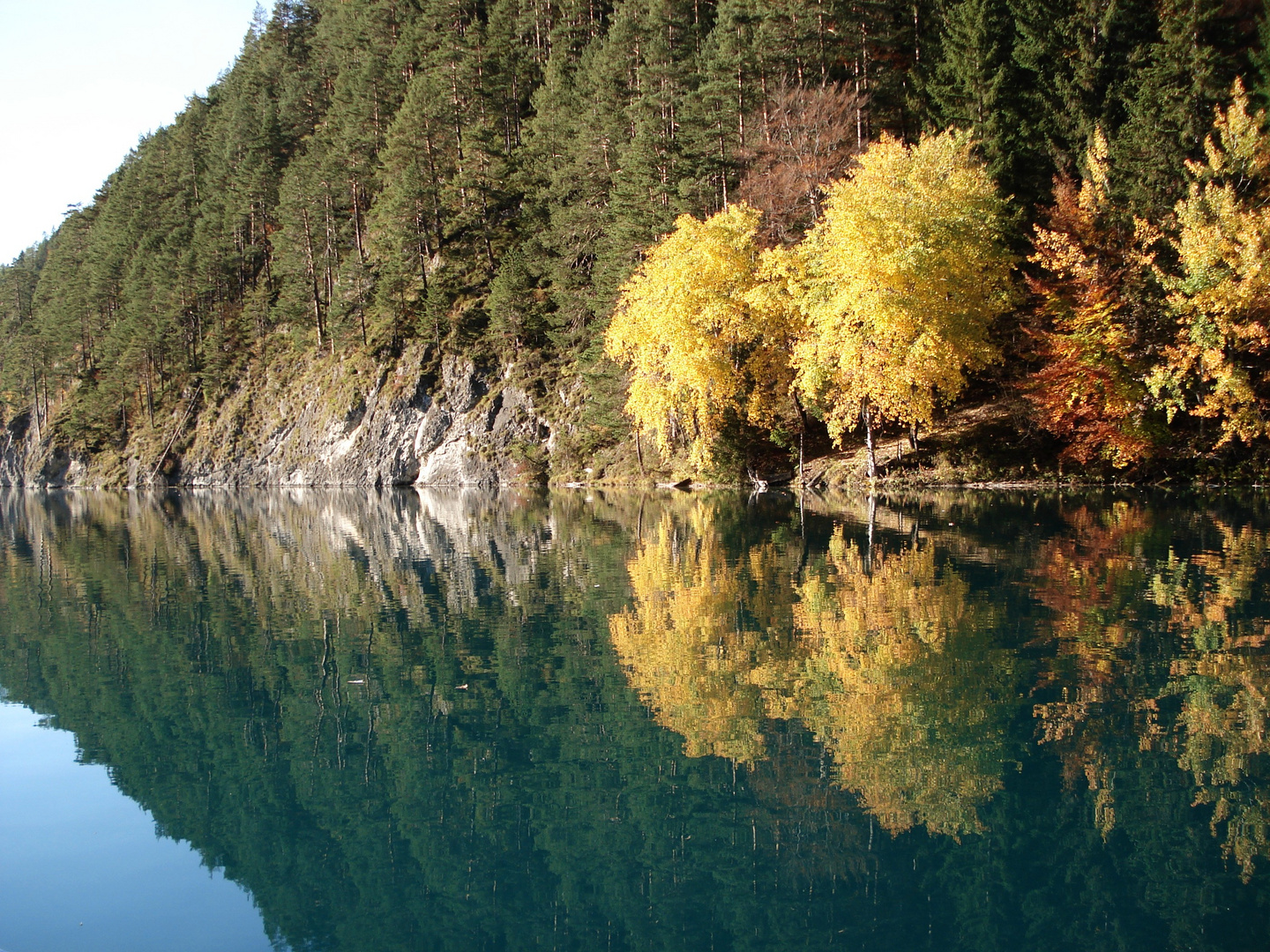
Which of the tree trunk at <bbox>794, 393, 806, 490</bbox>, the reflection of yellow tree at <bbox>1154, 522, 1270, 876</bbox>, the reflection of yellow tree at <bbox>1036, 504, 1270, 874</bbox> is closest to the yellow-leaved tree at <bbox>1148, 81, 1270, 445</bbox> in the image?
the tree trunk at <bbox>794, 393, 806, 490</bbox>

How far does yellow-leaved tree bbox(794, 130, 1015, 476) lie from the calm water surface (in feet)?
49.7

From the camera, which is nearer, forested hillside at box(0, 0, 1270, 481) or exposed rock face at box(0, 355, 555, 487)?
forested hillside at box(0, 0, 1270, 481)

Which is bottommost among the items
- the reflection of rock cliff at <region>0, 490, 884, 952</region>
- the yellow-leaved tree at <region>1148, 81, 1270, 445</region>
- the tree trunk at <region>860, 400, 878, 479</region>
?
the reflection of rock cliff at <region>0, 490, 884, 952</region>

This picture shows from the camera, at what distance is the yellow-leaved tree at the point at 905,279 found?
31719mm

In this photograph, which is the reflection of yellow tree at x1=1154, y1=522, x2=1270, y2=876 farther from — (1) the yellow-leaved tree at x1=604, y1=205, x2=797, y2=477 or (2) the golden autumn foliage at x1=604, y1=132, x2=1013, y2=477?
(1) the yellow-leaved tree at x1=604, y1=205, x2=797, y2=477

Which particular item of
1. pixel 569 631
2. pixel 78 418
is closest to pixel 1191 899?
pixel 569 631

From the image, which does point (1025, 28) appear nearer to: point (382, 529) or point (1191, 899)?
point (382, 529)

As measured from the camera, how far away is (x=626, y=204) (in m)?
45.7

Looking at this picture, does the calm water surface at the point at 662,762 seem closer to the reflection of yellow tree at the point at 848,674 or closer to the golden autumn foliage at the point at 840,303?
the reflection of yellow tree at the point at 848,674

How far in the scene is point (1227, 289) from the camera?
30.2 meters

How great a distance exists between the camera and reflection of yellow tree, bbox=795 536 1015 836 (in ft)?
24.5

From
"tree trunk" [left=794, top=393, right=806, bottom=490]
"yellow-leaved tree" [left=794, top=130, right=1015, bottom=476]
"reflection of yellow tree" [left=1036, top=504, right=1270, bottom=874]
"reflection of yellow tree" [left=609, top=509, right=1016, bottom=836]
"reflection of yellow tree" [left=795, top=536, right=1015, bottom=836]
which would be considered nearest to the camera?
"reflection of yellow tree" [left=1036, top=504, right=1270, bottom=874]

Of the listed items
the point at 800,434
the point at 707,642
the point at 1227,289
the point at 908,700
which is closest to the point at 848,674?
the point at 908,700

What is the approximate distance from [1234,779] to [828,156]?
3381 centimetres
